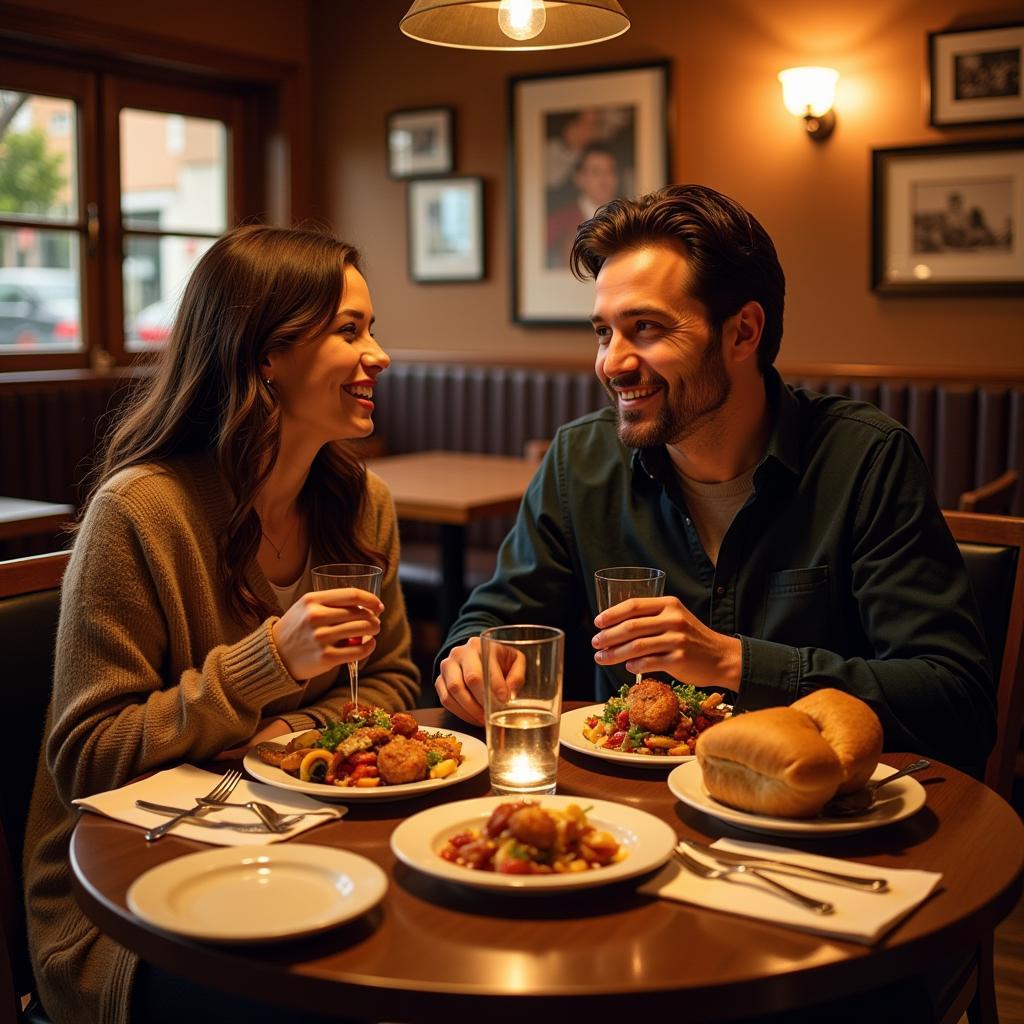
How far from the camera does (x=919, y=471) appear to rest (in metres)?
1.90

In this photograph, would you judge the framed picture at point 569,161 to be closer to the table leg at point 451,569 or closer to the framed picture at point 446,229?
the framed picture at point 446,229

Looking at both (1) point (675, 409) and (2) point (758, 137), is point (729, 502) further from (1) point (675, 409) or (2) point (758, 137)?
(2) point (758, 137)

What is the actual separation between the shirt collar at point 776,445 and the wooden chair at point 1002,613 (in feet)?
1.07

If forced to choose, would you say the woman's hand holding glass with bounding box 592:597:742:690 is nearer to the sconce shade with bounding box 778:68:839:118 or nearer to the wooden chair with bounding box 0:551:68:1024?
the wooden chair with bounding box 0:551:68:1024

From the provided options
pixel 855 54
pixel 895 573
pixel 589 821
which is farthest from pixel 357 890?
pixel 855 54

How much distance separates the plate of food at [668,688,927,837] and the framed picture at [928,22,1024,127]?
3.89 m

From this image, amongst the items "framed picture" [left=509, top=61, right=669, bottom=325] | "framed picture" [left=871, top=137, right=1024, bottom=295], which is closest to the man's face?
"framed picture" [left=871, top=137, right=1024, bottom=295]

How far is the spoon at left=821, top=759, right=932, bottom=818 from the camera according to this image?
1.33 metres

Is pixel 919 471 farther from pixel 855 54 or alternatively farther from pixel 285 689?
pixel 855 54

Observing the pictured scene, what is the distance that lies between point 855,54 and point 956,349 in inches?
46.9

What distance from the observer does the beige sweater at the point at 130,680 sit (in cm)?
154

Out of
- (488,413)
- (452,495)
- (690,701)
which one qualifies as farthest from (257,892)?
(488,413)

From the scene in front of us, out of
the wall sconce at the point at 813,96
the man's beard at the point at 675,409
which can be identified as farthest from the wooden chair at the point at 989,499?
the wall sconce at the point at 813,96

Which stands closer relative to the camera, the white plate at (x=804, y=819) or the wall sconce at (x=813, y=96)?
the white plate at (x=804, y=819)
